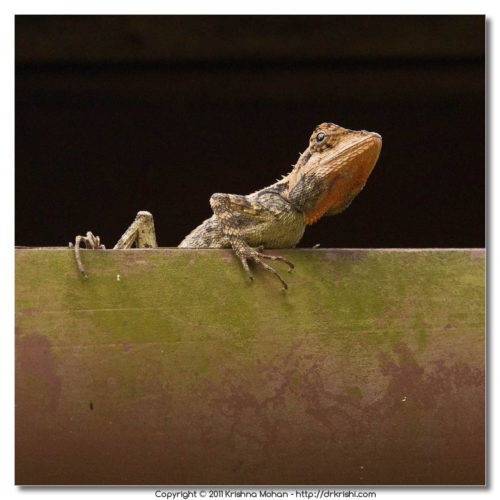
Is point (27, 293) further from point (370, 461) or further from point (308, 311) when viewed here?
point (370, 461)

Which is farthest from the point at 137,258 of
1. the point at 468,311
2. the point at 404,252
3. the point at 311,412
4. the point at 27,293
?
the point at 468,311

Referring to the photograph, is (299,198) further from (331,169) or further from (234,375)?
(234,375)

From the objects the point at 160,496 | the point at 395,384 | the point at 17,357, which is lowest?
the point at 160,496

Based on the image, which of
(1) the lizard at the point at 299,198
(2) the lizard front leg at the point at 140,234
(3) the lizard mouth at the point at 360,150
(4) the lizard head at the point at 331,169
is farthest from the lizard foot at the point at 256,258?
(2) the lizard front leg at the point at 140,234

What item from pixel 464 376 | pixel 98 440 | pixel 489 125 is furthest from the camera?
pixel 489 125

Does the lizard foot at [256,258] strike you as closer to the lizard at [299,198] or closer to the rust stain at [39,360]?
the lizard at [299,198]

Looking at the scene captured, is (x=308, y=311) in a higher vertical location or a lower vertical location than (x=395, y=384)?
higher

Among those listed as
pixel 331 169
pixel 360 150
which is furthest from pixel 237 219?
pixel 360 150
